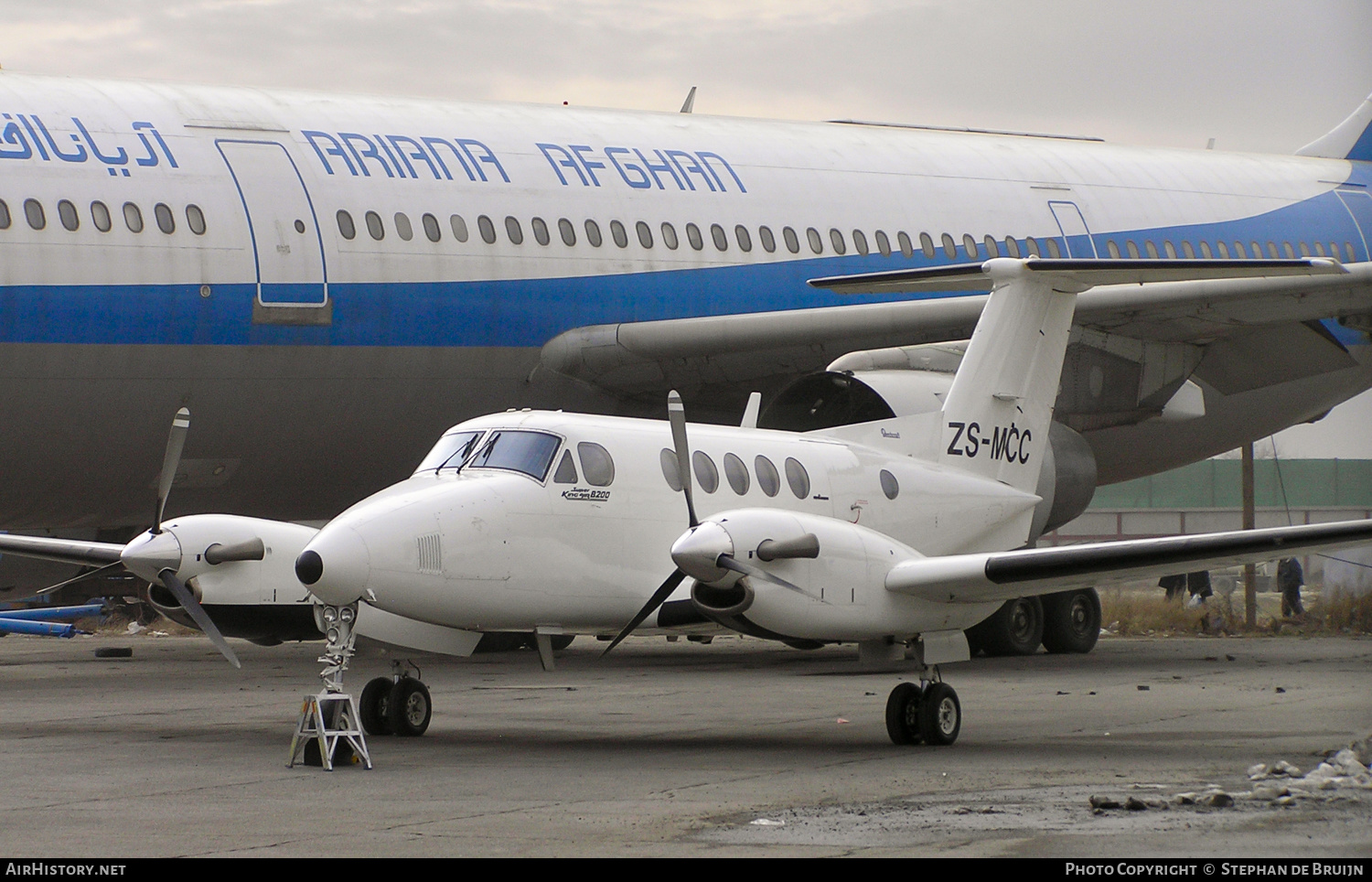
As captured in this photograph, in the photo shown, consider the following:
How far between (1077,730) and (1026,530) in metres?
2.28

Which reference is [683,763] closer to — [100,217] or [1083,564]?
[1083,564]

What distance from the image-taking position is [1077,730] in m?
13.3

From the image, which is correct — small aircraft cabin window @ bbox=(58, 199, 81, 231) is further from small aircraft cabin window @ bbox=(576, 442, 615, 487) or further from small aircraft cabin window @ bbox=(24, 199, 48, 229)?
small aircraft cabin window @ bbox=(576, 442, 615, 487)

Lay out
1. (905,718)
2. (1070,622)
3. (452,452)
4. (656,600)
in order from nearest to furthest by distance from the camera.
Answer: (656,600)
(905,718)
(452,452)
(1070,622)

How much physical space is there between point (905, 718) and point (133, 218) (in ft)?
28.0

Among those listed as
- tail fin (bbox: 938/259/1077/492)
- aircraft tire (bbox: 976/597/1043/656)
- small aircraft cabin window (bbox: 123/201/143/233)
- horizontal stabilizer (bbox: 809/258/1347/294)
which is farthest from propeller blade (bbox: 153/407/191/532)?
aircraft tire (bbox: 976/597/1043/656)

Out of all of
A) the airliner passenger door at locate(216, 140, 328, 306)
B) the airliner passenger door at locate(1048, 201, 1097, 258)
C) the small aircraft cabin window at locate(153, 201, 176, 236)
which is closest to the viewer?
the small aircraft cabin window at locate(153, 201, 176, 236)

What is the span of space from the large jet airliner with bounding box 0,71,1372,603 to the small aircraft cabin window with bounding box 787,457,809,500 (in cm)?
436

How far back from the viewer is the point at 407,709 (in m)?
12.7

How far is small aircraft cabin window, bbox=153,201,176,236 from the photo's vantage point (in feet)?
53.8

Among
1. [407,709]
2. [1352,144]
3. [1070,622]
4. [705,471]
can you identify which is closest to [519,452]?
[705,471]

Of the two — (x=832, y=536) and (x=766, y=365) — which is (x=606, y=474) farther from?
(x=766, y=365)

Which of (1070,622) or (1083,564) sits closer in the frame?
(1083,564)

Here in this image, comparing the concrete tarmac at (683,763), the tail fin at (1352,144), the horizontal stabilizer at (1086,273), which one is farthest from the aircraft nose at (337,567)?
the tail fin at (1352,144)
